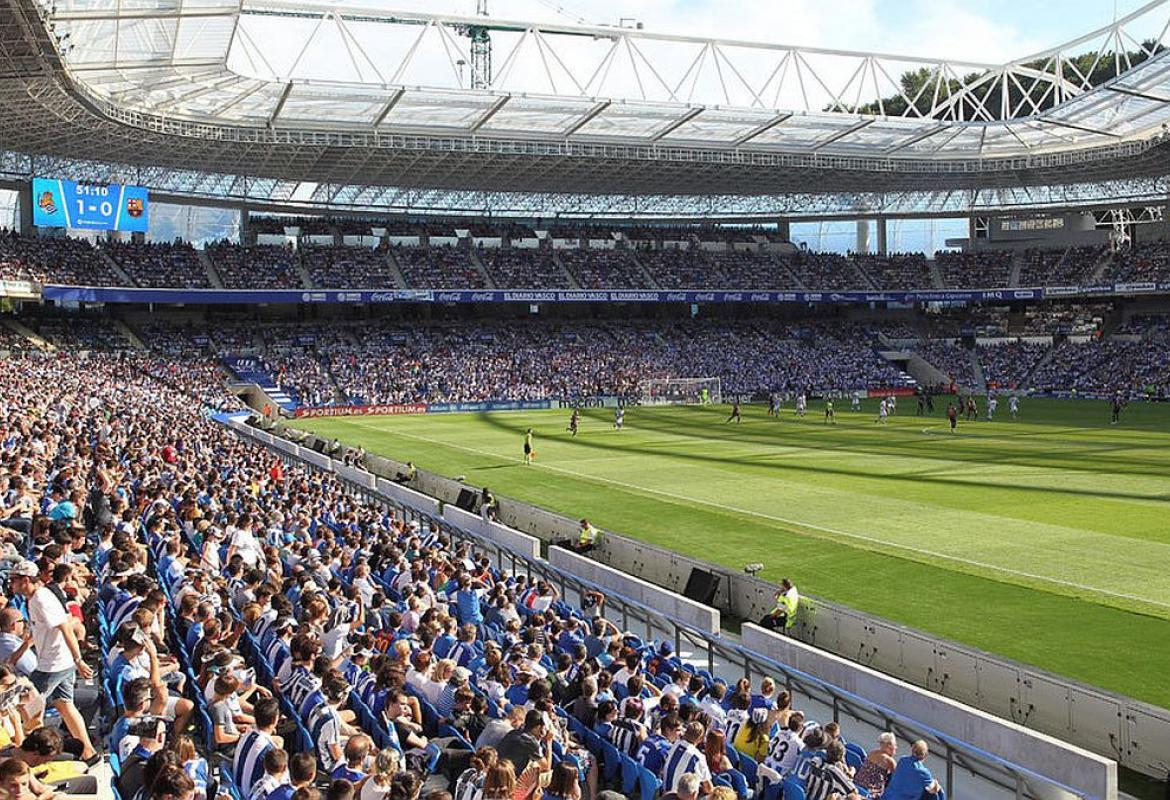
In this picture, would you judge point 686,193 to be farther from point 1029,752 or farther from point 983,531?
point 1029,752

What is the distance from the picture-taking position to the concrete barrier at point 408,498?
84.2ft

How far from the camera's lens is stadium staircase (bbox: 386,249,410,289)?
240 feet

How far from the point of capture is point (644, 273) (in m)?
81.0

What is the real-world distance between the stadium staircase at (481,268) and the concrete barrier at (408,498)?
156 ft

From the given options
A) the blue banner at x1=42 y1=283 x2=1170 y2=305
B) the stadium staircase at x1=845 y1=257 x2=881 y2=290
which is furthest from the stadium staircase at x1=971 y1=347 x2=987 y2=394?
the stadium staircase at x1=845 y1=257 x2=881 y2=290

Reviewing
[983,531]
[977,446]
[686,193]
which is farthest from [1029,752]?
[686,193]

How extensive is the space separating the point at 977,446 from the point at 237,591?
1333 inches

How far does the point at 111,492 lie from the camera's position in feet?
54.6

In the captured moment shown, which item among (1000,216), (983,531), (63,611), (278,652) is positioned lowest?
(983,531)

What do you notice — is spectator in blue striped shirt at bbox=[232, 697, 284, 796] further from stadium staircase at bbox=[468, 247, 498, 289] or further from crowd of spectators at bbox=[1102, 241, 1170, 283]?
crowd of spectators at bbox=[1102, 241, 1170, 283]

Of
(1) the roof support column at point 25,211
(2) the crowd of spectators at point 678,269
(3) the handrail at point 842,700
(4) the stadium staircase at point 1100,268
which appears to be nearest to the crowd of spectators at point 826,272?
(2) the crowd of spectators at point 678,269

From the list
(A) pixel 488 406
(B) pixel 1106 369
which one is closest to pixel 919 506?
(A) pixel 488 406

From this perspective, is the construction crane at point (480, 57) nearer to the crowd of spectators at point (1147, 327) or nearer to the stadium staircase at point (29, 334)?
the stadium staircase at point (29, 334)

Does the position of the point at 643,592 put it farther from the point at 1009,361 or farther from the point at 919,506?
the point at 1009,361
